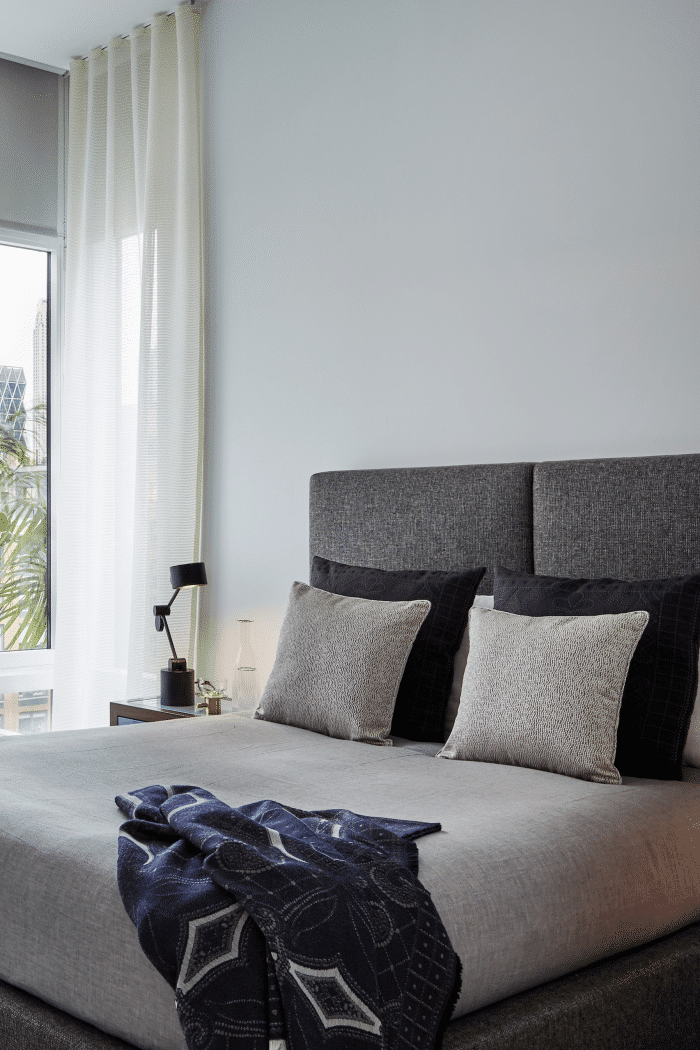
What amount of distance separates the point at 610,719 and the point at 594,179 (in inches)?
61.4

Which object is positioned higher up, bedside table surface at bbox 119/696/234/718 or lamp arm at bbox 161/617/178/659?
lamp arm at bbox 161/617/178/659

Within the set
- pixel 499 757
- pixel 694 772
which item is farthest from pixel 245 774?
pixel 694 772

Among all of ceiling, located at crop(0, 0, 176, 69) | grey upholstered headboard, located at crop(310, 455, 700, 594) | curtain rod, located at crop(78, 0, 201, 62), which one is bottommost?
grey upholstered headboard, located at crop(310, 455, 700, 594)

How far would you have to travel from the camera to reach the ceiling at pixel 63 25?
13.8 feet

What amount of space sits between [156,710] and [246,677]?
0.33 m

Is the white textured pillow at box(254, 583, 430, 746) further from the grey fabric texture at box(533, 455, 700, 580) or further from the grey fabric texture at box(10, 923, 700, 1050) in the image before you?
the grey fabric texture at box(10, 923, 700, 1050)

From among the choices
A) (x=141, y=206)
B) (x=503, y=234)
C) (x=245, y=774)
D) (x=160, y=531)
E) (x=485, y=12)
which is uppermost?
(x=485, y=12)

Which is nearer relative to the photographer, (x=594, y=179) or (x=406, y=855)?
(x=406, y=855)

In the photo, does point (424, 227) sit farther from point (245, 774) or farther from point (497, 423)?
point (245, 774)

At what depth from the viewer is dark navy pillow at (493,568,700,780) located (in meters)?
2.33

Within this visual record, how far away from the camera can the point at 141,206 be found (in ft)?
14.5

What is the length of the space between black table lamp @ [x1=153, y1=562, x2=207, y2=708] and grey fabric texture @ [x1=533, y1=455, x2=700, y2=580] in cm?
139

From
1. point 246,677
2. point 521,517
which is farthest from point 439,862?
point 246,677

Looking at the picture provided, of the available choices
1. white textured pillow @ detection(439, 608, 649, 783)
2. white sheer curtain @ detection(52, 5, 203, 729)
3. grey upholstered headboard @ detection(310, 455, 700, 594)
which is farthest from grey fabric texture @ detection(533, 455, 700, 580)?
white sheer curtain @ detection(52, 5, 203, 729)
